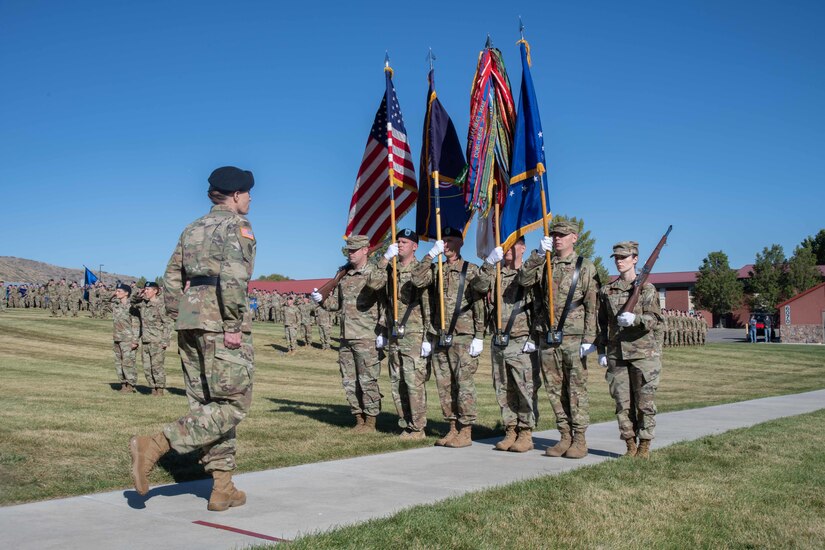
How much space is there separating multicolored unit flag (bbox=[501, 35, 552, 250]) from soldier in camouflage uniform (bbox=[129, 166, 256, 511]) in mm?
4452

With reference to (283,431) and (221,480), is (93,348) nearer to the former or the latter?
(283,431)

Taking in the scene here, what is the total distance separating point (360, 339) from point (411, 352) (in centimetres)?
103

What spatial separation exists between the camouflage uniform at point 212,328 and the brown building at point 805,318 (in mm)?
58721

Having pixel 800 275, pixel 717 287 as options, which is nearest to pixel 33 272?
pixel 717 287

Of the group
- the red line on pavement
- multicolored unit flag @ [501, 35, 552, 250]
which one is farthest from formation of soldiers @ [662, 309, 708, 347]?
the red line on pavement

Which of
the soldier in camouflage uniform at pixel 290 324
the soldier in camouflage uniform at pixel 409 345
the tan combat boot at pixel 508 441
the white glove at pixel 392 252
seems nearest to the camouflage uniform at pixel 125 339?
the soldier in camouflage uniform at pixel 409 345

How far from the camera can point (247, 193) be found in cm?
606

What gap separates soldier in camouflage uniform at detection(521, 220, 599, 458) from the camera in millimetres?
8328

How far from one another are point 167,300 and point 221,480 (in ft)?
4.58

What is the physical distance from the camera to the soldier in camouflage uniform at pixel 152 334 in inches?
600

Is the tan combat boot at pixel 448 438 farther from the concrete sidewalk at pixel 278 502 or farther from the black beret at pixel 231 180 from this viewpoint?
the black beret at pixel 231 180

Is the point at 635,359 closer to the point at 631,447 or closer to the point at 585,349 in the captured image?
the point at 585,349

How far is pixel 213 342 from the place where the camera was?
18.5ft

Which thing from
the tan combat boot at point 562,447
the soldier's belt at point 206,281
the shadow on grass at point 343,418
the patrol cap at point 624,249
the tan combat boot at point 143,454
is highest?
the patrol cap at point 624,249
